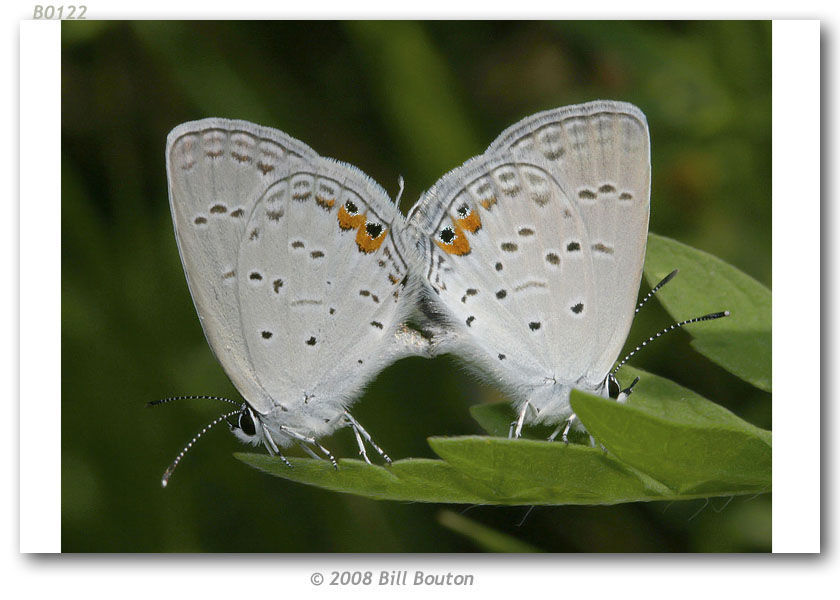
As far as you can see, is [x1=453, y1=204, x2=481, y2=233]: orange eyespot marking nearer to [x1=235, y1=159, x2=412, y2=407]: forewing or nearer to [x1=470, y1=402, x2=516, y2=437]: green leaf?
[x1=235, y1=159, x2=412, y2=407]: forewing

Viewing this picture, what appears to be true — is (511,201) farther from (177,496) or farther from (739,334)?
(177,496)

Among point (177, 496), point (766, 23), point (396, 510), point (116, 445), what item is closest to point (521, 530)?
point (396, 510)

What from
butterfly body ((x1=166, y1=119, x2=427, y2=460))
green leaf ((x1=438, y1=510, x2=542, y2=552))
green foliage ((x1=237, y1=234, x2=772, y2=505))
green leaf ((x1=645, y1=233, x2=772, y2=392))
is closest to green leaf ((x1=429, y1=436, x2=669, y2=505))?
green foliage ((x1=237, y1=234, x2=772, y2=505))

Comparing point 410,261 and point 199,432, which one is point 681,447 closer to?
point 410,261

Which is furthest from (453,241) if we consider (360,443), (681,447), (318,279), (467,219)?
(681,447)

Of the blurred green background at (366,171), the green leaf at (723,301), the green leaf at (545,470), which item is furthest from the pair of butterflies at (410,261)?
the green leaf at (545,470)
